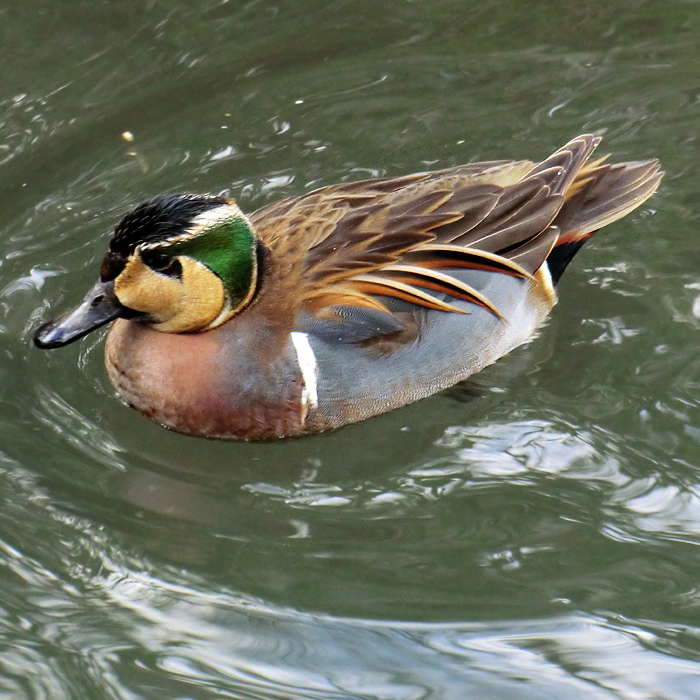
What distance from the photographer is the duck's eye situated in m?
4.89

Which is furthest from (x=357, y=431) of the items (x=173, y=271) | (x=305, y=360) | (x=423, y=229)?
(x=173, y=271)

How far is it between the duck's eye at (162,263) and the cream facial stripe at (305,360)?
572 mm

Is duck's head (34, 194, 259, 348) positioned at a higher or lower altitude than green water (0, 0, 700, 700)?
higher

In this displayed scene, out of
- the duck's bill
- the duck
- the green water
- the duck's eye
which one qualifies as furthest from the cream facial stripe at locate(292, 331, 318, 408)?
the duck's bill

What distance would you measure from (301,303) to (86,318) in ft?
3.03

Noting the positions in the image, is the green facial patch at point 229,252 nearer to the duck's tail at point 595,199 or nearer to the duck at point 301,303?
the duck at point 301,303

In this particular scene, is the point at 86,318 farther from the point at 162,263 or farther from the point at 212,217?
the point at 212,217

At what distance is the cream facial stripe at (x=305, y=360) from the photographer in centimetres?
503

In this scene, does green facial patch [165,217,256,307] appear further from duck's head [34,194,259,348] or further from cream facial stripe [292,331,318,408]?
cream facial stripe [292,331,318,408]

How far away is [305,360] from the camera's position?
5031 mm

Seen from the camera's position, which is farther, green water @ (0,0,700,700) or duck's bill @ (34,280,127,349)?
duck's bill @ (34,280,127,349)

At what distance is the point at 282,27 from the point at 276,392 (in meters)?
3.42

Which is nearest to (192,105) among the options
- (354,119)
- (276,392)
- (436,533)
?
(354,119)

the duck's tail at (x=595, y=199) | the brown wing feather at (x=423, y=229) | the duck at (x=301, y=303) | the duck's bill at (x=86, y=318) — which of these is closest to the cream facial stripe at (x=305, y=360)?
the duck at (x=301, y=303)
